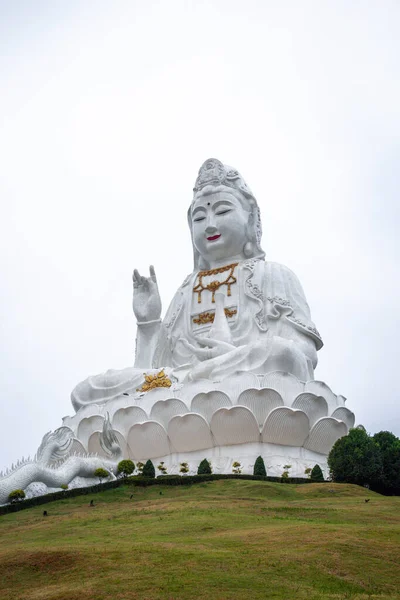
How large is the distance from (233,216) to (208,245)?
95 cm

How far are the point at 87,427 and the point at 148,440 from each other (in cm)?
161

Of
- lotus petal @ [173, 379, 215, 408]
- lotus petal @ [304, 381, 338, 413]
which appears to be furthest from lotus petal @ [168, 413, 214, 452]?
lotus petal @ [304, 381, 338, 413]

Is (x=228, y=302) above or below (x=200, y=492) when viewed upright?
above

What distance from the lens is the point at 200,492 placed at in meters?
14.5

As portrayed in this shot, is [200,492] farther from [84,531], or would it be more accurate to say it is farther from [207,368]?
[207,368]

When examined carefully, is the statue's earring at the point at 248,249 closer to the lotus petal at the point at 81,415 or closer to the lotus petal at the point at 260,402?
the lotus petal at the point at 81,415

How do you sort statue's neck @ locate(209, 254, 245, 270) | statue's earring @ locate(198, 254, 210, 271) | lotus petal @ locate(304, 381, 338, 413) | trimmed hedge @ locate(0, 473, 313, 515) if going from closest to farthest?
trimmed hedge @ locate(0, 473, 313, 515), lotus petal @ locate(304, 381, 338, 413), statue's neck @ locate(209, 254, 245, 270), statue's earring @ locate(198, 254, 210, 271)

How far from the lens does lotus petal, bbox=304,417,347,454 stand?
18.5 meters

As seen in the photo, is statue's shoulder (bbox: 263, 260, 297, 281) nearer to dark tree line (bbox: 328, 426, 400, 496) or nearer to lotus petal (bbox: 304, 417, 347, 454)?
lotus petal (bbox: 304, 417, 347, 454)

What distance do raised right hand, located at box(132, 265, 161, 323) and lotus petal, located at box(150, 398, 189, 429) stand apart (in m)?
3.19

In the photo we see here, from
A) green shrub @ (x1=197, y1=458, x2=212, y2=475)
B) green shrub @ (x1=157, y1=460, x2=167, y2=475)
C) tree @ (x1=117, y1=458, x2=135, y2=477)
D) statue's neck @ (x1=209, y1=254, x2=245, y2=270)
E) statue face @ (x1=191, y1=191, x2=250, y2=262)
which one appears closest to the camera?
tree @ (x1=117, y1=458, x2=135, y2=477)

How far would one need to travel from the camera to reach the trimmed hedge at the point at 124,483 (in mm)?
14688

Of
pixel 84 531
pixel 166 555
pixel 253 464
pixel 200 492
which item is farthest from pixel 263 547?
pixel 253 464

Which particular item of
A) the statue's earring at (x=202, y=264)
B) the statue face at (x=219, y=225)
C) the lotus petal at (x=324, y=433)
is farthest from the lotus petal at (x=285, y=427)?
the statue's earring at (x=202, y=264)
